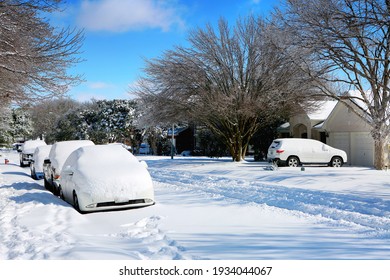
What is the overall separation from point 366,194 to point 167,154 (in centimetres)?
3541

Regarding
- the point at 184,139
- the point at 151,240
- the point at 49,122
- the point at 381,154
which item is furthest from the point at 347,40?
the point at 49,122

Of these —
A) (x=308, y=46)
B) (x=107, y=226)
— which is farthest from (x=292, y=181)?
(x=107, y=226)

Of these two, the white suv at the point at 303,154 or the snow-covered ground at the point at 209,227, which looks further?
the white suv at the point at 303,154

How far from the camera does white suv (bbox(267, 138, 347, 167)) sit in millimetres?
22688

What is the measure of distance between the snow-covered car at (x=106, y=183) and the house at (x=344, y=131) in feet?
53.4

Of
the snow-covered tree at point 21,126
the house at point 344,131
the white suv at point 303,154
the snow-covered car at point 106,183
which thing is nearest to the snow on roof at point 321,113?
the house at point 344,131

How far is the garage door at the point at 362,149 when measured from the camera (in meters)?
23.0

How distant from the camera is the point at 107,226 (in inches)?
294

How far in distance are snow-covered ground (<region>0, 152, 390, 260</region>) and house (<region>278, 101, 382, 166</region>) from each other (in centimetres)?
1171

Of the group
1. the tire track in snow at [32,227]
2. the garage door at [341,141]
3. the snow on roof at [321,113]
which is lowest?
the tire track in snow at [32,227]

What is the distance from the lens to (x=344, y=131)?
25.0 meters

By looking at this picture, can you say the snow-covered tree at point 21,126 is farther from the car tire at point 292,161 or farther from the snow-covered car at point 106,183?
the snow-covered car at point 106,183

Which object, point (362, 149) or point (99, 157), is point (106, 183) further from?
point (362, 149)

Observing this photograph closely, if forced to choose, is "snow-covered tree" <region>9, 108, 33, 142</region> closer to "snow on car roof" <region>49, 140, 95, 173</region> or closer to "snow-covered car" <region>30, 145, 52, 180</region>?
"snow-covered car" <region>30, 145, 52, 180</region>
